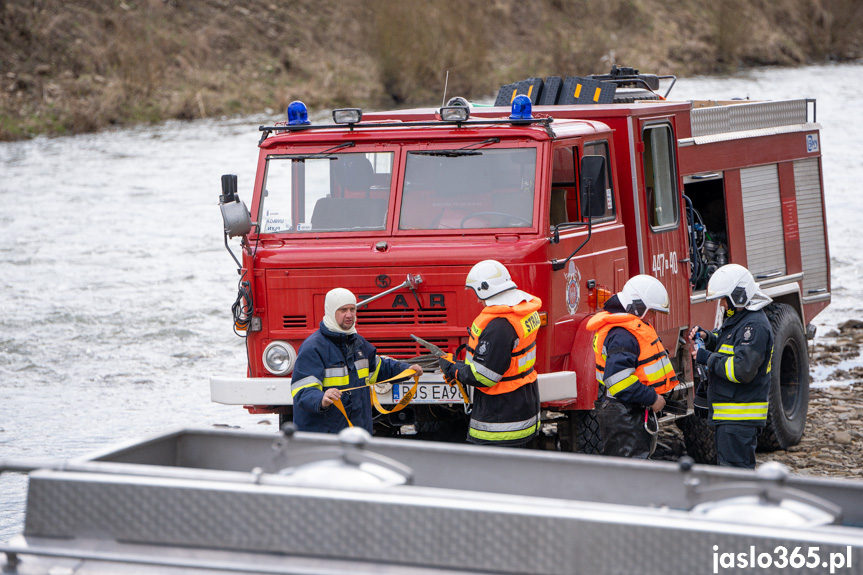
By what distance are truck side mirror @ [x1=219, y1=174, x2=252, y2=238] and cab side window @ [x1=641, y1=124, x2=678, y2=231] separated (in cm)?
303

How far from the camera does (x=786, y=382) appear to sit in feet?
30.5

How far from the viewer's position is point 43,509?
152 inches

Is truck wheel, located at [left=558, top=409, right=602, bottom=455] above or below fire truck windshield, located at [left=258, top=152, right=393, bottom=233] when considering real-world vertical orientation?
below

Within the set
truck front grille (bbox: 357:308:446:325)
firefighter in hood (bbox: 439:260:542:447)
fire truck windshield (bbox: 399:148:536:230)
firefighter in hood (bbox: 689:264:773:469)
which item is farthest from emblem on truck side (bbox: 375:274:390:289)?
firefighter in hood (bbox: 689:264:773:469)

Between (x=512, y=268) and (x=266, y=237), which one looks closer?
(x=512, y=268)

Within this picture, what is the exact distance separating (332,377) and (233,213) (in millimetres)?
1391

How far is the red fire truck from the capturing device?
22.9ft

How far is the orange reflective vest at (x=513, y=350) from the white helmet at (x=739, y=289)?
50.4 inches

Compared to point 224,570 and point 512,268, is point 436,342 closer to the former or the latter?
point 512,268

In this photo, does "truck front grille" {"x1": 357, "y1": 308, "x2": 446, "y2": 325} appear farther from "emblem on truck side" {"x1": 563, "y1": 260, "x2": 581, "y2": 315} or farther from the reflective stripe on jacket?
the reflective stripe on jacket

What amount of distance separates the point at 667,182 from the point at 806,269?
2461 millimetres

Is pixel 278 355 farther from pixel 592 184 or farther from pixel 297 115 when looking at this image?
pixel 592 184

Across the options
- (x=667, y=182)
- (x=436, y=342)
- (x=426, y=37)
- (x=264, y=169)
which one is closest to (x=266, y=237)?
(x=264, y=169)

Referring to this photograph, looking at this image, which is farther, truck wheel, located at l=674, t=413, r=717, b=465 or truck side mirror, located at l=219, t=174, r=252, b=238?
truck wheel, located at l=674, t=413, r=717, b=465
